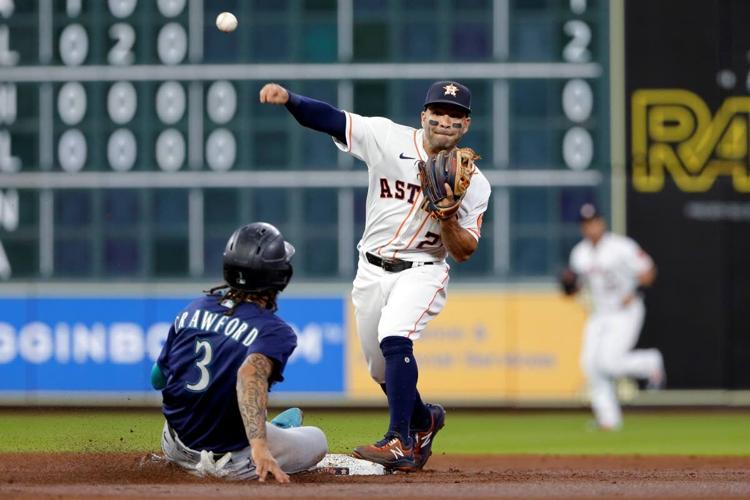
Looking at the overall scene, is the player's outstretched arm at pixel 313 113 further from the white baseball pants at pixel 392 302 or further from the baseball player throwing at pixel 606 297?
the baseball player throwing at pixel 606 297

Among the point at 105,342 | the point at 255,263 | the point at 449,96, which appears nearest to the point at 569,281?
the point at 105,342

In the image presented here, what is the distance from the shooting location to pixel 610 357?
440 inches

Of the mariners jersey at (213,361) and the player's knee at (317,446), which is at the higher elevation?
the mariners jersey at (213,361)

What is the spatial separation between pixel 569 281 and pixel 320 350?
89.2 inches

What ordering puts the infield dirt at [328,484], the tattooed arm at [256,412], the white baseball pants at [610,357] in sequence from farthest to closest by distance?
the white baseball pants at [610,357]
the tattooed arm at [256,412]
the infield dirt at [328,484]

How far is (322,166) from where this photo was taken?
1193 cm

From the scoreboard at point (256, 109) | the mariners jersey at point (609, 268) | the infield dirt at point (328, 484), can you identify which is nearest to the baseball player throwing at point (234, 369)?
the infield dirt at point (328, 484)

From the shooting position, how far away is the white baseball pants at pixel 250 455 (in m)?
5.41

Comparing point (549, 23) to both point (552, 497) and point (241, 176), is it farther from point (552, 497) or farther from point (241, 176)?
point (552, 497)

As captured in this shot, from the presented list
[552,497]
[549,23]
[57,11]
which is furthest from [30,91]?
[552,497]

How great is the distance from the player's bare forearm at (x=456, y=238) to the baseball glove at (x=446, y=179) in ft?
0.16

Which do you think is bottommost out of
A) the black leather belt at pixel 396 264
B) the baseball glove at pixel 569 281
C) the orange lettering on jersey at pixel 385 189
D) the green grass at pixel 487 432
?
the green grass at pixel 487 432

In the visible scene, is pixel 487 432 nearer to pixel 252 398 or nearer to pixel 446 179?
pixel 446 179

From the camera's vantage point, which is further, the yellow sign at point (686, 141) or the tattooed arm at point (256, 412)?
the yellow sign at point (686, 141)
